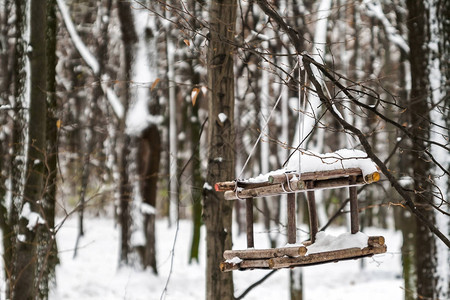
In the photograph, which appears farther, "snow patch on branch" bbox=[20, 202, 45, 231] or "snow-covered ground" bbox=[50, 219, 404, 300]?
"snow-covered ground" bbox=[50, 219, 404, 300]

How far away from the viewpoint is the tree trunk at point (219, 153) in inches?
213

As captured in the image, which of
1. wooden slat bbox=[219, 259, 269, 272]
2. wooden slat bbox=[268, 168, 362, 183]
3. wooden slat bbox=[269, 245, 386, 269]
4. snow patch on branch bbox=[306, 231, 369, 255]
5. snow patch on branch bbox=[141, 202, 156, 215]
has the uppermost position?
wooden slat bbox=[268, 168, 362, 183]

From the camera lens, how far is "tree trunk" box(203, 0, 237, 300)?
542cm

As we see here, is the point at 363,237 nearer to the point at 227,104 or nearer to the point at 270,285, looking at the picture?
the point at 227,104

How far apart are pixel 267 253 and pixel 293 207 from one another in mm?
375

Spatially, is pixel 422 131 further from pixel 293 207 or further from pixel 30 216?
pixel 30 216

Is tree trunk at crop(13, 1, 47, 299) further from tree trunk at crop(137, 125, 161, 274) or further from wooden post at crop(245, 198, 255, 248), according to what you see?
tree trunk at crop(137, 125, 161, 274)

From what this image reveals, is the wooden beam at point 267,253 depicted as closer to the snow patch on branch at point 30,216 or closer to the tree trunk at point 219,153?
the tree trunk at point 219,153

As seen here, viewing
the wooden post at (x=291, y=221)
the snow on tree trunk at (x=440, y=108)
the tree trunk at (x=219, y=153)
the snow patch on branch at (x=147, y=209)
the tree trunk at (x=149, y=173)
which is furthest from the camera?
the snow patch on branch at (x=147, y=209)

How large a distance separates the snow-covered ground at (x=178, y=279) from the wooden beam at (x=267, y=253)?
5.16 metres

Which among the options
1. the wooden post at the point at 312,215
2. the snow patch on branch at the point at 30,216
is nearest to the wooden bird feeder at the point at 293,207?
the wooden post at the point at 312,215

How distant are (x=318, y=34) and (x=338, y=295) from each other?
22.9 ft

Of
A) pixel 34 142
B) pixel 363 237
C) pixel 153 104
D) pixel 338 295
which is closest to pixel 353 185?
pixel 363 237

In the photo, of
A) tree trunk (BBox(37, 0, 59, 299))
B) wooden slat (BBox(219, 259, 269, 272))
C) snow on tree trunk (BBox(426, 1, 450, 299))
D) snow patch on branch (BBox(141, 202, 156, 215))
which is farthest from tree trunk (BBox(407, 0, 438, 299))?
snow patch on branch (BBox(141, 202, 156, 215))
